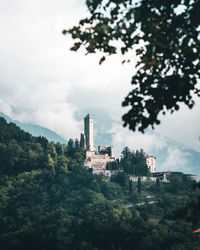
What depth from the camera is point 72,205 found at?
9988 centimetres

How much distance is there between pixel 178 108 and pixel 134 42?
1870 millimetres

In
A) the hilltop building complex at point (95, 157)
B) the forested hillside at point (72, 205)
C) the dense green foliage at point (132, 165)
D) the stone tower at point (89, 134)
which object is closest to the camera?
the forested hillside at point (72, 205)

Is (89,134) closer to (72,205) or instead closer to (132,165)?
(132,165)

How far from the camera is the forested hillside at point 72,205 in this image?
255 ft

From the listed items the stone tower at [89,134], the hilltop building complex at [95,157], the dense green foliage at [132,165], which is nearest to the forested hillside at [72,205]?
the hilltop building complex at [95,157]

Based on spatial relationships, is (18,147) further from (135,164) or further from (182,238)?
(182,238)

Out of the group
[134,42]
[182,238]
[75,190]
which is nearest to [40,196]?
[75,190]

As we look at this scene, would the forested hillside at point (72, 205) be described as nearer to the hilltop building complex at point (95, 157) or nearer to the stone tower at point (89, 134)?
the hilltop building complex at point (95, 157)

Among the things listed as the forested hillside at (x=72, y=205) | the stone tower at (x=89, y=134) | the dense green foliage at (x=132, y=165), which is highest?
the stone tower at (x=89, y=134)

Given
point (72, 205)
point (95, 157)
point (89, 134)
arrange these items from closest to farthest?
point (72, 205) < point (95, 157) < point (89, 134)

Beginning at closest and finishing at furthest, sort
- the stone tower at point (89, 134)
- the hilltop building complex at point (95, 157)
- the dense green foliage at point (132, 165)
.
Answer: the hilltop building complex at point (95, 157)
the dense green foliage at point (132, 165)
the stone tower at point (89, 134)

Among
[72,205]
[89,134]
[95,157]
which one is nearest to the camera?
[72,205]

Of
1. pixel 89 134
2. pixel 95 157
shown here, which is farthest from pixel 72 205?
pixel 89 134

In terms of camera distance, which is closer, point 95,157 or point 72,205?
point 72,205
